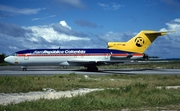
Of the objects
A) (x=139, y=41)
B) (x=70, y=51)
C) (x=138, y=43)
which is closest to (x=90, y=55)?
(x=70, y=51)

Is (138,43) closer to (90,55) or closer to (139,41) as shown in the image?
(139,41)

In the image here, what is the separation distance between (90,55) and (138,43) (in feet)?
27.0

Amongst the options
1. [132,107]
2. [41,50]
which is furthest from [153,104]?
[41,50]

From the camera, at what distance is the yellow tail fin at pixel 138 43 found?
37.3 metres

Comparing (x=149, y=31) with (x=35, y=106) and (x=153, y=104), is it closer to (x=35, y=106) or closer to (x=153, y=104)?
(x=153, y=104)

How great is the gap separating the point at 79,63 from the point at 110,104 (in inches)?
1016

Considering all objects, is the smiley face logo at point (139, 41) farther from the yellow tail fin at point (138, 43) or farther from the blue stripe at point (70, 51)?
the blue stripe at point (70, 51)

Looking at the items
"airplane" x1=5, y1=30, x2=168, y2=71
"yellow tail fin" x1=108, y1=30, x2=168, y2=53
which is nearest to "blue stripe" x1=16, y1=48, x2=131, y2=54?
"airplane" x1=5, y1=30, x2=168, y2=71

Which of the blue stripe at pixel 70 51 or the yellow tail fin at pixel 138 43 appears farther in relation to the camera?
the yellow tail fin at pixel 138 43

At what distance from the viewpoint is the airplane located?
34656mm

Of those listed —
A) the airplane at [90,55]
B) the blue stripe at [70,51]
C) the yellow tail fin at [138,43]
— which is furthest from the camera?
the yellow tail fin at [138,43]

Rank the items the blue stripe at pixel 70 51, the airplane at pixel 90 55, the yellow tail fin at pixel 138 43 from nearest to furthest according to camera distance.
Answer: the airplane at pixel 90 55, the blue stripe at pixel 70 51, the yellow tail fin at pixel 138 43

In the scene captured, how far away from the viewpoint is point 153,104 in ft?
33.5

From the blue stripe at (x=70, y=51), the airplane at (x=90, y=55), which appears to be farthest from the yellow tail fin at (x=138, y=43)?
the blue stripe at (x=70, y=51)
